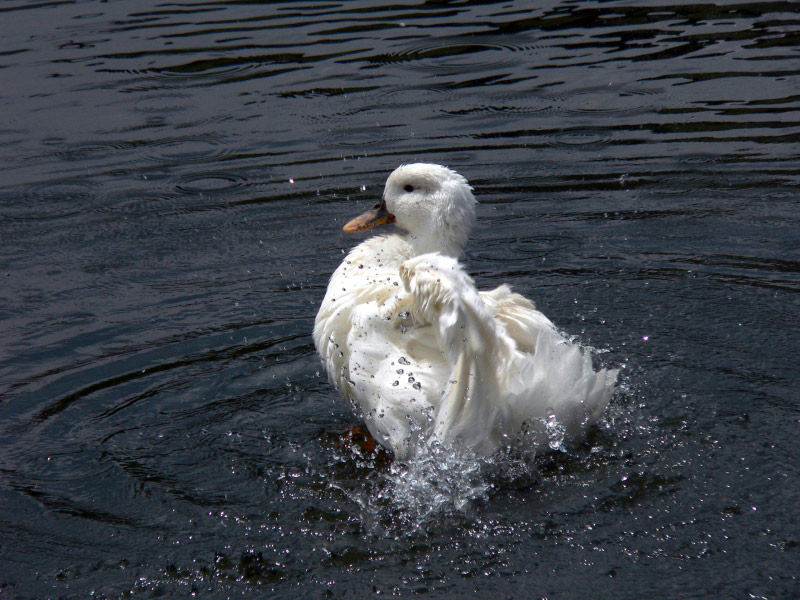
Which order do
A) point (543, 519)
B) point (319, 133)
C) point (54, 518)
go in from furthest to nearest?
point (319, 133)
point (54, 518)
point (543, 519)

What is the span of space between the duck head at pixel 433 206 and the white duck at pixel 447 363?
341 millimetres

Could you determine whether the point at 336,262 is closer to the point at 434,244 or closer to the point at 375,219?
the point at 375,219

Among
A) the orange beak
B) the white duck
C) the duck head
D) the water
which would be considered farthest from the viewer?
the orange beak

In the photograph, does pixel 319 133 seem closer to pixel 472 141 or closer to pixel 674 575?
pixel 472 141

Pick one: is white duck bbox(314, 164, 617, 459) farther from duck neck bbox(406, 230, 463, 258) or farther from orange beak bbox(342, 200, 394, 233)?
orange beak bbox(342, 200, 394, 233)

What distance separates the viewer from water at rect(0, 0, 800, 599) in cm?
368

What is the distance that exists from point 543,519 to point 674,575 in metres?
0.56

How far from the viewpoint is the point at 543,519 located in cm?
377

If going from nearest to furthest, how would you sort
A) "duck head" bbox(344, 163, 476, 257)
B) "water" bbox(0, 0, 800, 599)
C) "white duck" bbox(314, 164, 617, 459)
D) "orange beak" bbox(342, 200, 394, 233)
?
"water" bbox(0, 0, 800, 599) < "white duck" bbox(314, 164, 617, 459) < "duck head" bbox(344, 163, 476, 257) < "orange beak" bbox(342, 200, 394, 233)

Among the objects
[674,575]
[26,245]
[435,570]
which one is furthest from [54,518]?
[26,245]

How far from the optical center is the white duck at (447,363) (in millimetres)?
3816

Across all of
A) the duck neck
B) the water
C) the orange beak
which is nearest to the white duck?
the water

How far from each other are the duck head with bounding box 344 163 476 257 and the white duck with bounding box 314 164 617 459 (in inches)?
13.4

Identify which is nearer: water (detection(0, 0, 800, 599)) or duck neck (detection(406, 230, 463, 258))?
water (detection(0, 0, 800, 599))
